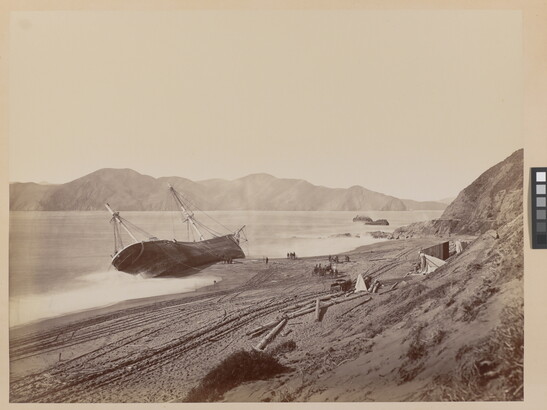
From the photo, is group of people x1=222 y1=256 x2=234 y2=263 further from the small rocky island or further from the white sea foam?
the small rocky island

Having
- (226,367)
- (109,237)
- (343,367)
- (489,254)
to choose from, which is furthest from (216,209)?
(489,254)

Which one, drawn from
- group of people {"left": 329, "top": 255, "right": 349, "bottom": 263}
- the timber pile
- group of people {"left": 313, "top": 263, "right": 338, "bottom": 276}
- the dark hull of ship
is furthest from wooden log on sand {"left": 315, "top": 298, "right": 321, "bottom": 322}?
the dark hull of ship

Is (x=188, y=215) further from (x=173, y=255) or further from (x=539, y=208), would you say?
(x=539, y=208)

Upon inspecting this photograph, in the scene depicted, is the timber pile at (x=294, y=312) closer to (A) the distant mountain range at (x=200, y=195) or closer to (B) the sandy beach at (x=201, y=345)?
(B) the sandy beach at (x=201, y=345)

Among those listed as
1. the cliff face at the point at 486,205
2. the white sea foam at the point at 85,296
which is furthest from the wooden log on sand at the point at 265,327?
the cliff face at the point at 486,205

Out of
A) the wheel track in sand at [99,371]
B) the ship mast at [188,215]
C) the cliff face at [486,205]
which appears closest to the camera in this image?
the wheel track in sand at [99,371]

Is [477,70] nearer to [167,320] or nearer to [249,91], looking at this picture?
[249,91]
